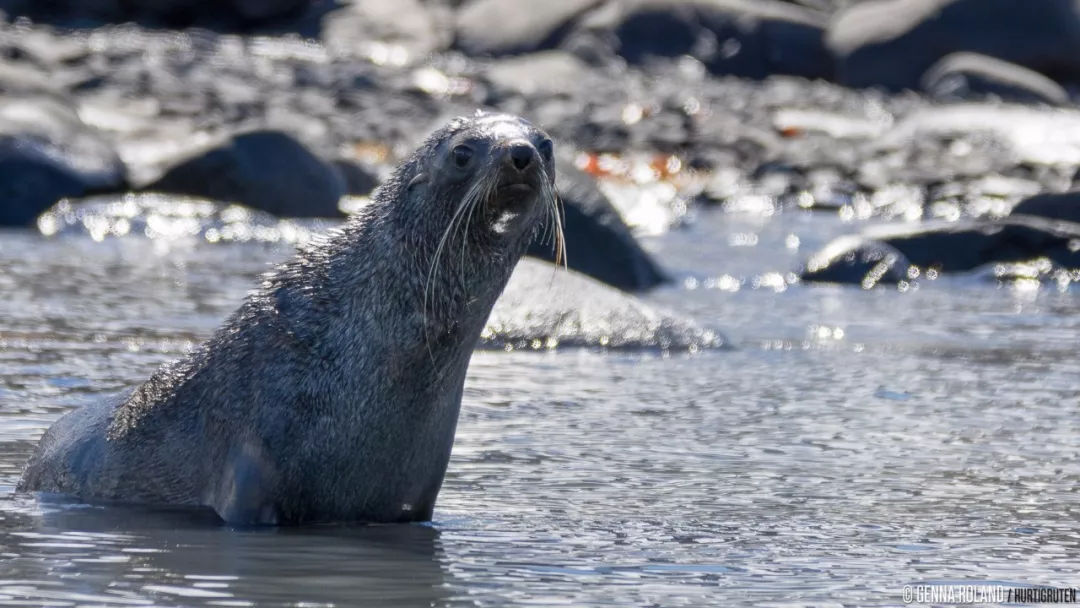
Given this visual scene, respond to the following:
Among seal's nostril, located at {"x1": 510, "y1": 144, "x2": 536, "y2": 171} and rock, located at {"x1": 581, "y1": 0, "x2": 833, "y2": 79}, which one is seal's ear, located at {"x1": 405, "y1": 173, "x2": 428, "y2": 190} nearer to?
seal's nostril, located at {"x1": 510, "y1": 144, "x2": 536, "y2": 171}

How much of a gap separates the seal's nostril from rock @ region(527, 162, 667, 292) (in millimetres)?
9867

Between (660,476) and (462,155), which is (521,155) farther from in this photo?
(660,476)

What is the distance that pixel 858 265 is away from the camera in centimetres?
1683

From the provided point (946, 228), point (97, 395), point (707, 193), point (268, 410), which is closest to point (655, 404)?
point (97, 395)

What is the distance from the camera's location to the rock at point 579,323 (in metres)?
12.2

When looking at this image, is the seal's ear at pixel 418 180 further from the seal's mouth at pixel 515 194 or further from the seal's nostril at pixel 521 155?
the seal's nostril at pixel 521 155

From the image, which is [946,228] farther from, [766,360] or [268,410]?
[268,410]

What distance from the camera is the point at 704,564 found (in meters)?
6.34

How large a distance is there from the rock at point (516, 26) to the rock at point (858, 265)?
1836 cm

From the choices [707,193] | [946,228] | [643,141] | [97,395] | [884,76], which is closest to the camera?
[97,395]

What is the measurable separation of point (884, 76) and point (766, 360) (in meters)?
22.6

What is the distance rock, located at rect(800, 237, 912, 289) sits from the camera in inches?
658

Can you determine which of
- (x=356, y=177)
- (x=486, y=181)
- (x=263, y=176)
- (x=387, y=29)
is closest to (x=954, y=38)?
(x=387, y=29)

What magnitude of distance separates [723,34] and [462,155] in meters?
29.1
